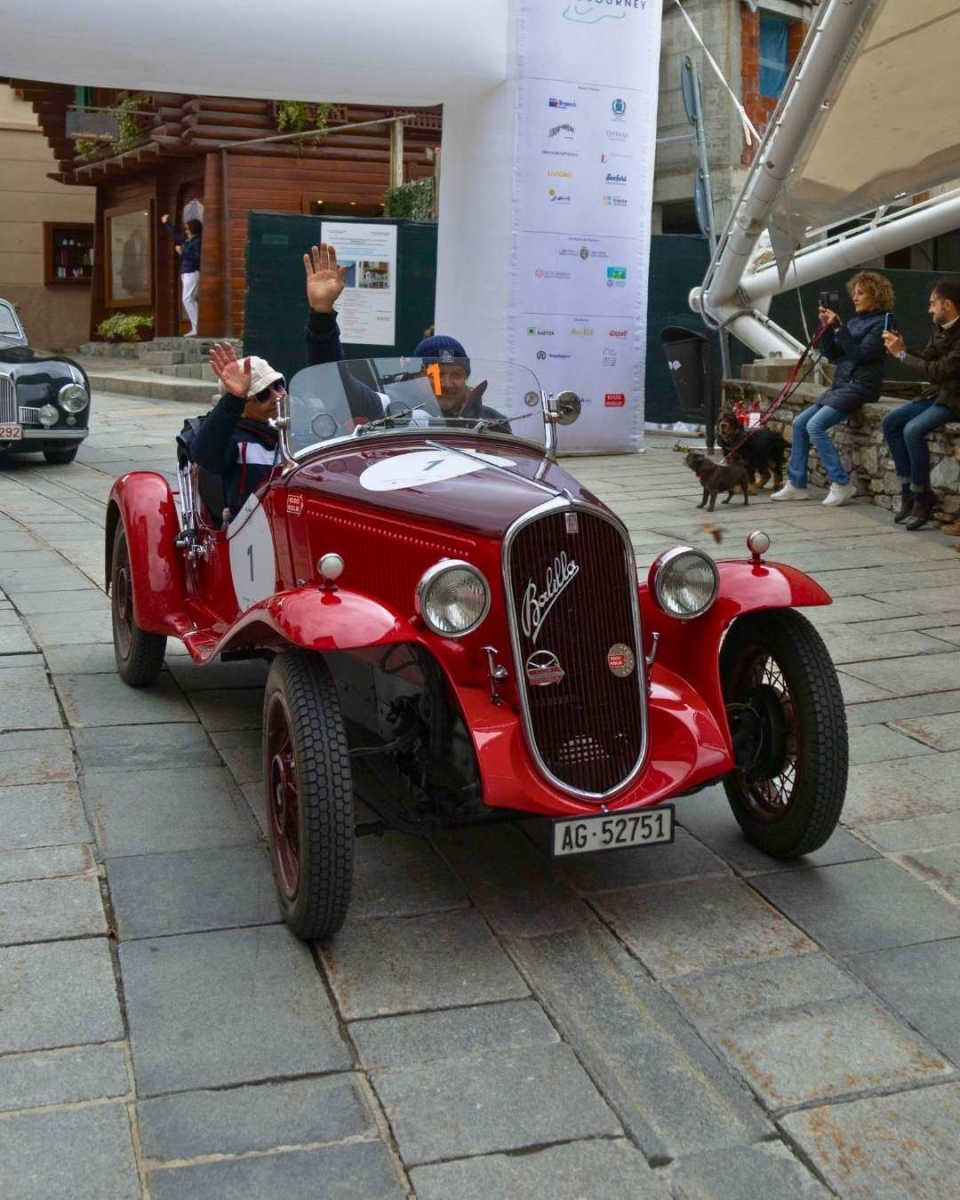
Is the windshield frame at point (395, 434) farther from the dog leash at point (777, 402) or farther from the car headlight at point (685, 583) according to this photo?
the dog leash at point (777, 402)

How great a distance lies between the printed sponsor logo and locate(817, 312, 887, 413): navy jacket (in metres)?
3.89

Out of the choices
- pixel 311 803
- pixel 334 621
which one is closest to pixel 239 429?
pixel 334 621

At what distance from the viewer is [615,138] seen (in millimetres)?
12953

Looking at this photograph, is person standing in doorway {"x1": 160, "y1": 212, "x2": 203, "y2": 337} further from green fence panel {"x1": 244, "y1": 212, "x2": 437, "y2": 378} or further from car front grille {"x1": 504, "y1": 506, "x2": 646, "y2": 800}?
car front grille {"x1": 504, "y1": 506, "x2": 646, "y2": 800}

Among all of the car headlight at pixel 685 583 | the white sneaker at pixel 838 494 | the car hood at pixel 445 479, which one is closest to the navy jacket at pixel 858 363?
the white sneaker at pixel 838 494

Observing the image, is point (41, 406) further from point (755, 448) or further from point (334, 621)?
point (334, 621)

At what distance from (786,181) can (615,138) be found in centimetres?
248

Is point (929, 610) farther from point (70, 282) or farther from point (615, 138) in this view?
point (70, 282)

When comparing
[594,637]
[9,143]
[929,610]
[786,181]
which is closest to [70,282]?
[9,143]

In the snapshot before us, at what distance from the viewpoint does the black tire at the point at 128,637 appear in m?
5.89

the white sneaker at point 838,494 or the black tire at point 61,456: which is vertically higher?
the white sneaker at point 838,494

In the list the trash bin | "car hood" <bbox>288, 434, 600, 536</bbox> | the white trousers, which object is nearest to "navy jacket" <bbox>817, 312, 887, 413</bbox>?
the trash bin

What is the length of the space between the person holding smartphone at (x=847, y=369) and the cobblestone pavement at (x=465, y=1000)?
18.3 ft

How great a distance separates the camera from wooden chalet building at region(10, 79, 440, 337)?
22.7 metres
